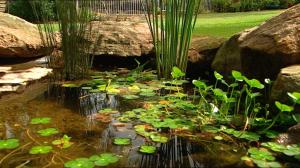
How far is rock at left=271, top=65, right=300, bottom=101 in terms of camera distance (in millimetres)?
2076

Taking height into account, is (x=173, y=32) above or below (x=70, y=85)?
above

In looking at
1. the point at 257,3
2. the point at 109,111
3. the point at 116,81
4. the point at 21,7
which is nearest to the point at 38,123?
the point at 109,111

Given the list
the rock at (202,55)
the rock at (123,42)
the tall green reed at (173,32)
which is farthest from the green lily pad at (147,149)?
the rock at (123,42)

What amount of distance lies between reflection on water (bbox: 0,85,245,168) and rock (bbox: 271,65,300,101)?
20.0 inches

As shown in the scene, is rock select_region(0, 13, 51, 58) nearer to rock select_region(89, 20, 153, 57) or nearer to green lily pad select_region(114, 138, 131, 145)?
rock select_region(89, 20, 153, 57)

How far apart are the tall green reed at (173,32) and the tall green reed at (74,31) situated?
0.51 meters

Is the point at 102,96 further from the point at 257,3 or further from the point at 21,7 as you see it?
the point at 257,3

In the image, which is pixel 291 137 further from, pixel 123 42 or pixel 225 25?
pixel 225 25

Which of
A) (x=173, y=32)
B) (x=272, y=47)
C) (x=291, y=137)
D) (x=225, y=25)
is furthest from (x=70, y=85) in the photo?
(x=225, y=25)

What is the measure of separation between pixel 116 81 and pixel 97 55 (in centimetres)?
95

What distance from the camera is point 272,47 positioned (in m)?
2.49

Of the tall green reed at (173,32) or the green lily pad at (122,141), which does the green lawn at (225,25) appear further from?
the green lily pad at (122,141)

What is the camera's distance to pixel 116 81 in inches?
127

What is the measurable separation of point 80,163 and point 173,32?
5.62 ft
